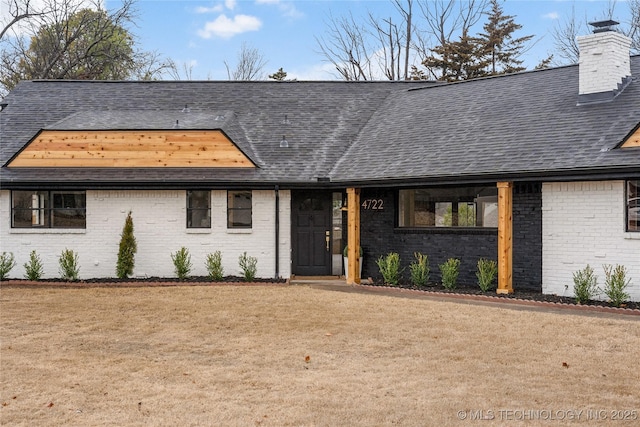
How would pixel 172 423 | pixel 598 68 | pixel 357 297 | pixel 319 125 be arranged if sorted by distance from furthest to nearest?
pixel 319 125 → pixel 598 68 → pixel 357 297 → pixel 172 423

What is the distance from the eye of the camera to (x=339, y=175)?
681 inches

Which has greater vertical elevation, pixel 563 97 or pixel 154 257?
pixel 563 97

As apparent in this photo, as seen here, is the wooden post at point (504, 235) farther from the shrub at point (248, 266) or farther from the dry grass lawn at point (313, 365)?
the shrub at point (248, 266)

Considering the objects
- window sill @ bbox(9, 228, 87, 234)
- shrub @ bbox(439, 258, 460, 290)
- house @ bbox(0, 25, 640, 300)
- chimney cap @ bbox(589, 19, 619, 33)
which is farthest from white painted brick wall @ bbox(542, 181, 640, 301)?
window sill @ bbox(9, 228, 87, 234)

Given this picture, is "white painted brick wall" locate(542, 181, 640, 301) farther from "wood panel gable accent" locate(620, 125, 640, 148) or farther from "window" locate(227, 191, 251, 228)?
"window" locate(227, 191, 251, 228)

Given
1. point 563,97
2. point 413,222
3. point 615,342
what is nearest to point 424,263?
point 413,222

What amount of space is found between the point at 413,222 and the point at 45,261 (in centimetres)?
980

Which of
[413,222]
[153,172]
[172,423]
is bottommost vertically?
[172,423]

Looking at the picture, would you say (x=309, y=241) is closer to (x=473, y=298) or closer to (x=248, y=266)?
(x=248, y=266)

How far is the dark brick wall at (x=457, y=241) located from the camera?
1442cm

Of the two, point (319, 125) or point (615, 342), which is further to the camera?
point (319, 125)

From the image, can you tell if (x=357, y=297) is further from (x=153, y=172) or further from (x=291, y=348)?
(x=153, y=172)

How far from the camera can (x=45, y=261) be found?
1792cm

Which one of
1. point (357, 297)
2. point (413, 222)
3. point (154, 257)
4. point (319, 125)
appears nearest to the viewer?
point (357, 297)
